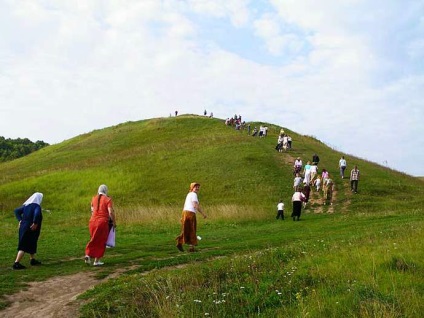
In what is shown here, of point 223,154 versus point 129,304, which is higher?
point 223,154

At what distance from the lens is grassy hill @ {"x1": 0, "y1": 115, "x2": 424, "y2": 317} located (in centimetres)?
782

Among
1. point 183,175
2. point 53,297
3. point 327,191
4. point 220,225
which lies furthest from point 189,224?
point 183,175

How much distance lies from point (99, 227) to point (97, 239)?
0.35 metres

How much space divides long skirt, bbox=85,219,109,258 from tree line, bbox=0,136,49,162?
10001 cm

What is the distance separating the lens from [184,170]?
149 feet

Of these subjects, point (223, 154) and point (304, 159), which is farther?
point (223, 154)

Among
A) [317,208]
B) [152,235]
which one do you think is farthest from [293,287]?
[317,208]

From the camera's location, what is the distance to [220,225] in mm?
25969

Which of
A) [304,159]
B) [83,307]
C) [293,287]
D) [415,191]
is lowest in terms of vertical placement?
[83,307]

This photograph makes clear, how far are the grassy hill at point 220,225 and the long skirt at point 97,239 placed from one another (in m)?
0.60

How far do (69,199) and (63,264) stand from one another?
28.5m

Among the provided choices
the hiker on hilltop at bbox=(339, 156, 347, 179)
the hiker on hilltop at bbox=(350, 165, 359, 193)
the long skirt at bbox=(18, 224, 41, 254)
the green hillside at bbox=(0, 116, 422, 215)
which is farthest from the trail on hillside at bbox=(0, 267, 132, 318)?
the hiker on hilltop at bbox=(339, 156, 347, 179)

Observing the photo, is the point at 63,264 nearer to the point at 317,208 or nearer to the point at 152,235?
the point at 152,235

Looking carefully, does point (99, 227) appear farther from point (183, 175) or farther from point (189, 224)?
point (183, 175)
